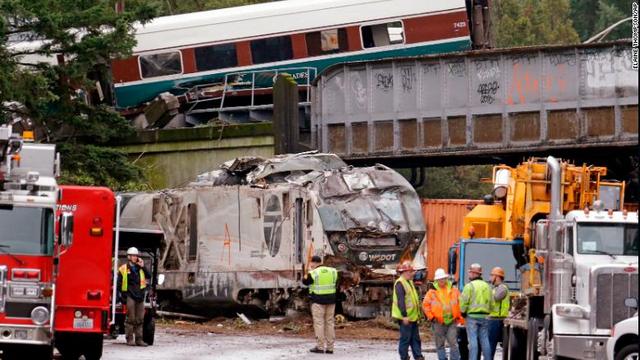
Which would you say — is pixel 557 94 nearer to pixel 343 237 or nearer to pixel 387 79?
pixel 387 79

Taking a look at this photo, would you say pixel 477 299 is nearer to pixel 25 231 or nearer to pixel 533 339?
pixel 533 339

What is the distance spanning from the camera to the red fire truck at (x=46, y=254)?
1823 centimetres

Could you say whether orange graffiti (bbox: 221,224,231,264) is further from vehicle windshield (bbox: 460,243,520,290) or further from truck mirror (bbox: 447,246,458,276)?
vehicle windshield (bbox: 460,243,520,290)

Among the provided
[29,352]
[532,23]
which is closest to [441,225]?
[29,352]

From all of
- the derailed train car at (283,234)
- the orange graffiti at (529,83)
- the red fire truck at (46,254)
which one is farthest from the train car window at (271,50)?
the red fire truck at (46,254)

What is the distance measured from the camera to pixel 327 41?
3788 centimetres

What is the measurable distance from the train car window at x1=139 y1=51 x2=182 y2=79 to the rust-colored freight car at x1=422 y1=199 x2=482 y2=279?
8.25m

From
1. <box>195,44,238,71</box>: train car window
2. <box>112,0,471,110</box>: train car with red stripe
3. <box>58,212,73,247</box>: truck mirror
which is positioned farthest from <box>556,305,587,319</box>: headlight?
<box>195,44,238,71</box>: train car window

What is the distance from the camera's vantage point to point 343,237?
2922 centimetres

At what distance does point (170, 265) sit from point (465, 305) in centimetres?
1109

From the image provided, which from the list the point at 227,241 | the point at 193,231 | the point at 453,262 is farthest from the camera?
the point at 193,231

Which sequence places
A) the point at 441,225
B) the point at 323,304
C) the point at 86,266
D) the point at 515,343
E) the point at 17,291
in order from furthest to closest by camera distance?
the point at 441,225 → the point at 323,304 → the point at 515,343 → the point at 86,266 → the point at 17,291

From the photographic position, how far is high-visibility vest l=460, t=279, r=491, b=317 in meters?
21.0

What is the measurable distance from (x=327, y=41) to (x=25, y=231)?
20156 millimetres
